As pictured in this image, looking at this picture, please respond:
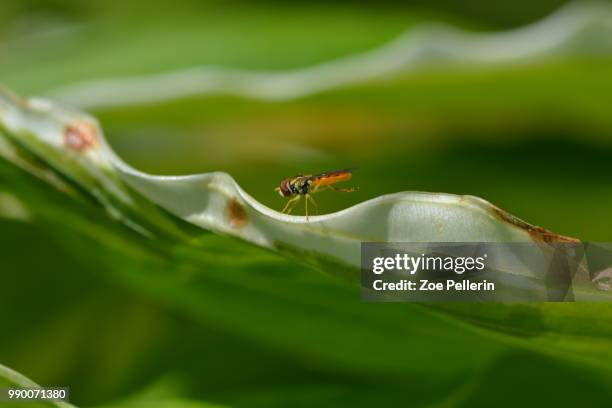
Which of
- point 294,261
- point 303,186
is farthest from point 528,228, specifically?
→ point 303,186

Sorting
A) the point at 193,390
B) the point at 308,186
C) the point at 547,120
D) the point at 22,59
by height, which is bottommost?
the point at 193,390

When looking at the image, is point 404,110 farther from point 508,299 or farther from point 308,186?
point 508,299

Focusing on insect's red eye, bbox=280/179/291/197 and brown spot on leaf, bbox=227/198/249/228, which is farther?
insect's red eye, bbox=280/179/291/197

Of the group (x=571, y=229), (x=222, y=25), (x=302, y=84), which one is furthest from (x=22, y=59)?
(x=571, y=229)

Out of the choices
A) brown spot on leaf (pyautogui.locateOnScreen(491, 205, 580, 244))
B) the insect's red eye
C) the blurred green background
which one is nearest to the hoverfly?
the insect's red eye

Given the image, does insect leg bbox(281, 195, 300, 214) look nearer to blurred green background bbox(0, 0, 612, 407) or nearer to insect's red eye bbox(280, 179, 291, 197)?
insect's red eye bbox(280, 179, 291, 197)

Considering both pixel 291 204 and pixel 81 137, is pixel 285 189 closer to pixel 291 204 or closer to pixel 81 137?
pixel 291 204
